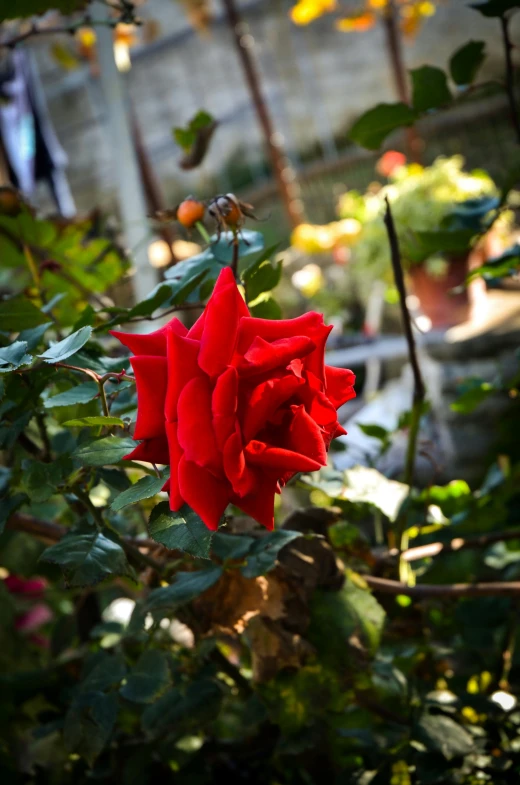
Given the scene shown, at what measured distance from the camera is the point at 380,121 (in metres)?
0.66

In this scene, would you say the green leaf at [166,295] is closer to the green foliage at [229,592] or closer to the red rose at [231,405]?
the green foliage at [229,592]

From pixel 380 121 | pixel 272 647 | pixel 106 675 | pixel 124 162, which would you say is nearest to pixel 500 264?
pixel 380 121

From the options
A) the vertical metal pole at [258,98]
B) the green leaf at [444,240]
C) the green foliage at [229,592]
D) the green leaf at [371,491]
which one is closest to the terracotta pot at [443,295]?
the green foliage at [229,592]

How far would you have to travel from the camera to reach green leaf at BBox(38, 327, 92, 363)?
389mm

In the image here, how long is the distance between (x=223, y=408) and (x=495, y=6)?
487 millimetres

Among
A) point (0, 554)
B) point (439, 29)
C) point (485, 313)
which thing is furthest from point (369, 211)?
point (439, 29)

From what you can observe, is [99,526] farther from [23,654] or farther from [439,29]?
[439,29]

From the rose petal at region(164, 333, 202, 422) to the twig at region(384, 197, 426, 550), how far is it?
23 centimetres

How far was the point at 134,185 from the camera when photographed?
129 cm

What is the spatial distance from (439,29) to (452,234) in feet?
20.5

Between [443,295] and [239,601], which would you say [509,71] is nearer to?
[239,601]

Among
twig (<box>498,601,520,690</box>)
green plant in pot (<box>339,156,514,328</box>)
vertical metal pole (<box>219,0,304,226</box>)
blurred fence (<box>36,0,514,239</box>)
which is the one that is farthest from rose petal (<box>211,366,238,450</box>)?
blurred fence (<box>36,0,514,239</box>)

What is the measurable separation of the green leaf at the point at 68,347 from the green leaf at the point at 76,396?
0.11 ft

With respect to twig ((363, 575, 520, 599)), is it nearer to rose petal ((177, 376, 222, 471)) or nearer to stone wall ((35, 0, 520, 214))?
rose petal ((177, 376, 222, 471))
